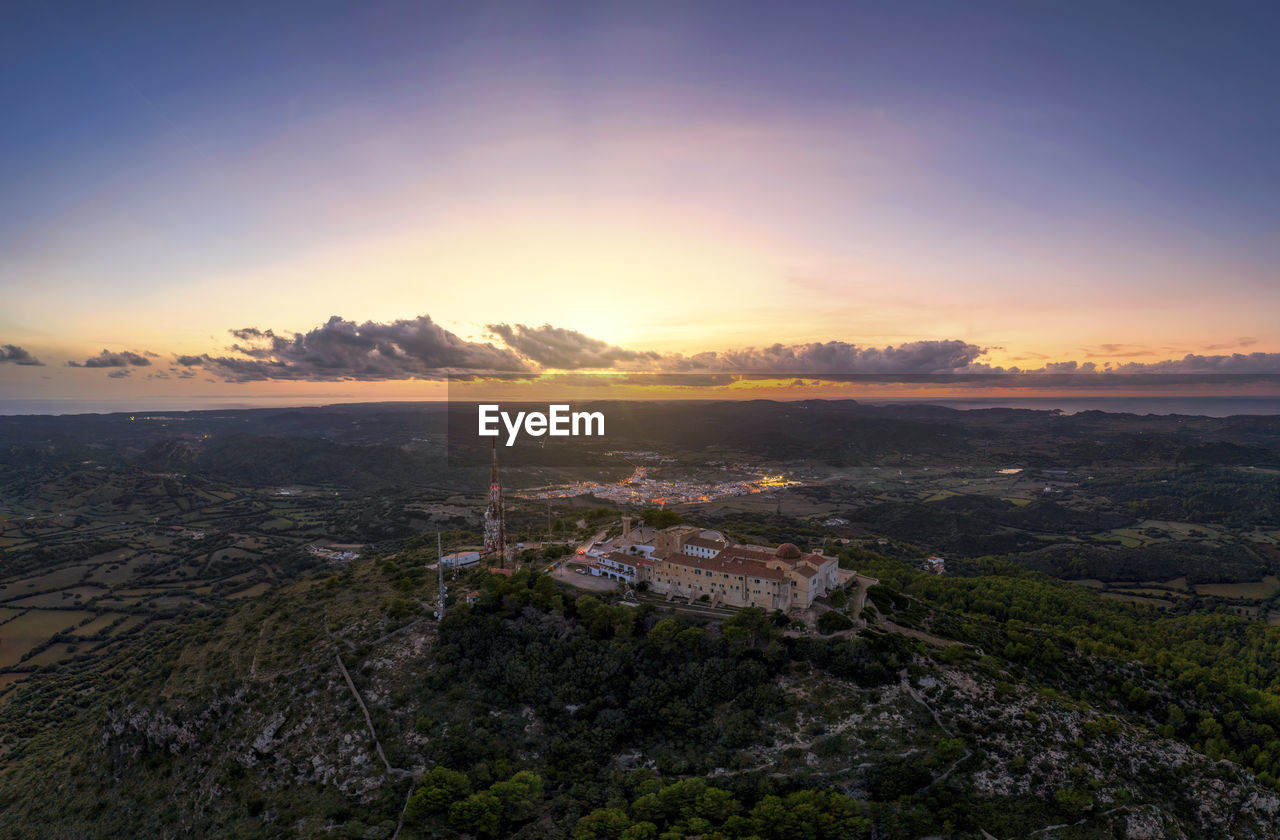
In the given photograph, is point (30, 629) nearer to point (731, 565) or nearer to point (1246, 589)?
point (731, 565)

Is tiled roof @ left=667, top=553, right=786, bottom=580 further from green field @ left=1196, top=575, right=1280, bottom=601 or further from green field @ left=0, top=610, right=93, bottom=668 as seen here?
green field @ left=1196, top=575, right=1280, bottom=601

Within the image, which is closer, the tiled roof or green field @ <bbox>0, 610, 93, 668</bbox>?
the tiled roof

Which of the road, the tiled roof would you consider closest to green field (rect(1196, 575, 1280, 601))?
the tiled roof

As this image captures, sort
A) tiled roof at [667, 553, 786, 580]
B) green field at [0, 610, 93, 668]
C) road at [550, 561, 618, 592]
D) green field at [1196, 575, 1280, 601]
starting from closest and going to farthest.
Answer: tiled roof at [667, 553, 786, 580]
road at [550, 561, 618, 592]
green field at [0, 610, 93, 668]
green field at [1196, 575, 1280, 601]

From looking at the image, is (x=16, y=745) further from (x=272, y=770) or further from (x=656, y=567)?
(x=656, y=567)


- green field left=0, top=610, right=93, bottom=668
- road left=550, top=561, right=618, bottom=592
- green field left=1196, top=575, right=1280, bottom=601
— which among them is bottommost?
green field left=0, top=610, right=93, bottom=668

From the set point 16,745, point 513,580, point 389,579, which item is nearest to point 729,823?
point 513,580

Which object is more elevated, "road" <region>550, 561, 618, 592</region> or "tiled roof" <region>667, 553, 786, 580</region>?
"tiled roof" <region>667, 553, 786, 580</region>

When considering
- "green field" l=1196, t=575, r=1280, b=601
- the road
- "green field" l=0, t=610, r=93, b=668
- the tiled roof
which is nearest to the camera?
the tiled roof

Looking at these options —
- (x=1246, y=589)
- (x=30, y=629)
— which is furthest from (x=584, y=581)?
(x=1246, y=589)

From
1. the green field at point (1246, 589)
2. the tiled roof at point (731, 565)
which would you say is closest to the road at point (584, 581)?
the tiled roof at point (731, 565)

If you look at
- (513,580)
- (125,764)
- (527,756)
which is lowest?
(125,764)
